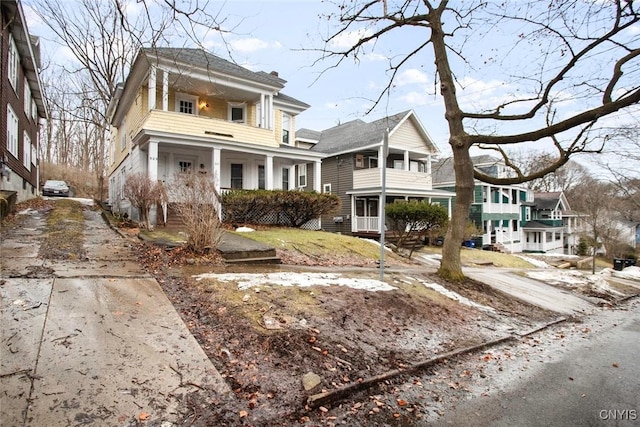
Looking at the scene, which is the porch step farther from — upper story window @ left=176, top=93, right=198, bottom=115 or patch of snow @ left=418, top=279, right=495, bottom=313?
upper story window @ left=176, top=93, right=198, bottom=115

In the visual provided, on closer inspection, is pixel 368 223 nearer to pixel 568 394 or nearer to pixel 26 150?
pixel 568 394

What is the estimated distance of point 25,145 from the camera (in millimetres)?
17875

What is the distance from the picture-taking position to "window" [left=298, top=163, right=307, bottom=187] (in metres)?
25.2

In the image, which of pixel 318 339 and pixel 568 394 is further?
pixel 318 339

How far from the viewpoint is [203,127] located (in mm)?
15750

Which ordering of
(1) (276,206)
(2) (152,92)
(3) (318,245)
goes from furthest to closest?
(1) (276,206) → (2) (152,92) → (3) (318,245)

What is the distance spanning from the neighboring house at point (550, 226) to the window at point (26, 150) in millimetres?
43167

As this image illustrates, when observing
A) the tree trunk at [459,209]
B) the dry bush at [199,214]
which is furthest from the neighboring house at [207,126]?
the tree trunk at [459,209]

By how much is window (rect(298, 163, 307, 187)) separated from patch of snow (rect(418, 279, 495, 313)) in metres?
18.1

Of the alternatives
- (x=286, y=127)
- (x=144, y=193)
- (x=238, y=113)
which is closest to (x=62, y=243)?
(x=144, y=193)

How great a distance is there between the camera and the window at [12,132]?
1356 cm

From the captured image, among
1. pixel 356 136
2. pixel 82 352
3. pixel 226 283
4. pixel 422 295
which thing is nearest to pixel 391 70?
pixel 422 295

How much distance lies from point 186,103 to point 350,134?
39.5 ft

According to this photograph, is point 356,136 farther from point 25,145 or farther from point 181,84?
point 25,145
